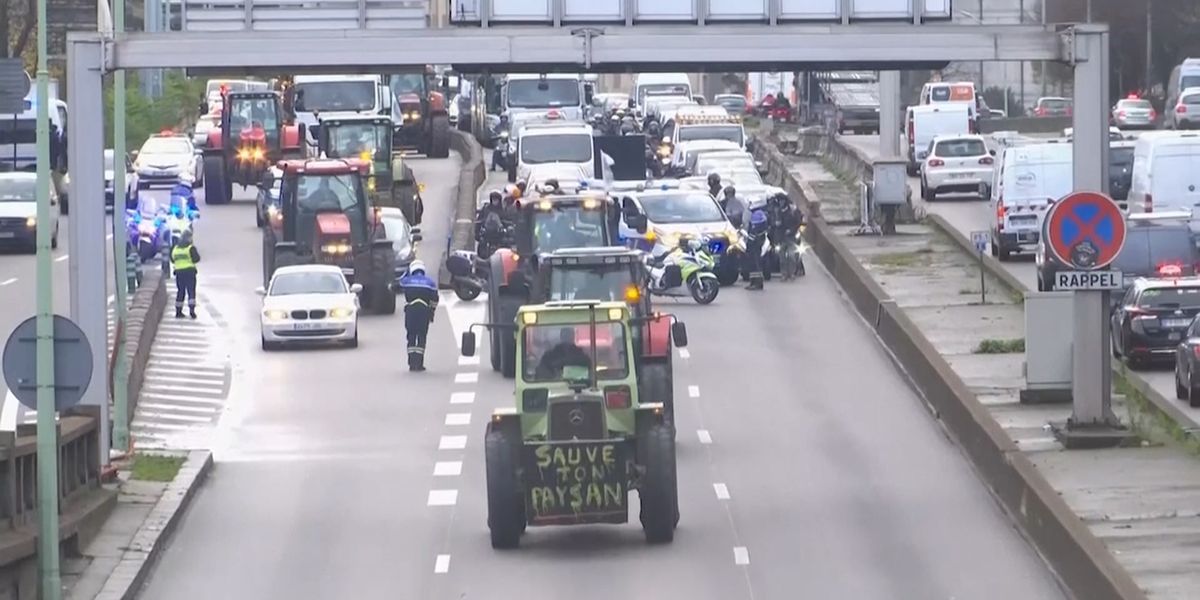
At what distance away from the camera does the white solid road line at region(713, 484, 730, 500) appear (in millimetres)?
25223

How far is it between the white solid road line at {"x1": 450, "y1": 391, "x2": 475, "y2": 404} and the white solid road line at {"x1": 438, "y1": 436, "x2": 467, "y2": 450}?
2.48 meters

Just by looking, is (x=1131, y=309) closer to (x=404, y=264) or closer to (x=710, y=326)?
(x=710, y=326)

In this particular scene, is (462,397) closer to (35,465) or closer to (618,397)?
(618,397)

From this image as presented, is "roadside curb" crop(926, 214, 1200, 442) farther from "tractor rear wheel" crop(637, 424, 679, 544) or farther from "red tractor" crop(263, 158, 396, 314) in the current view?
"red tractor" crop(263, 158, 396, 314)

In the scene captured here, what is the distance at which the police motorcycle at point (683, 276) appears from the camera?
3906 cm

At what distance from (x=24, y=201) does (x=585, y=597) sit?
95.3 ft

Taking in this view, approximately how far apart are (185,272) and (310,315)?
346 centimetres

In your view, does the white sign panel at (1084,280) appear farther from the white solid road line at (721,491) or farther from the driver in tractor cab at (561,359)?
the driver in tractor cab at (561,359)

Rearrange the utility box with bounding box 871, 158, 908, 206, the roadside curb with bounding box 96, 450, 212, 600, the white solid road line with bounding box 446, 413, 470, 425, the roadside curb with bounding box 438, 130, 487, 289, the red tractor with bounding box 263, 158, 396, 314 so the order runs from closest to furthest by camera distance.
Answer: the roadside curb with bounding box 96, 450, 212, 600 < the white solid road line with bounding box 446, 413, 470, 425 < the red tractor with bounding box 263, 158, 396, 314 < the roadside curb with bounding box 438, 130, 487, 289 < the utility box with bounding box 871, 158, 908, 206

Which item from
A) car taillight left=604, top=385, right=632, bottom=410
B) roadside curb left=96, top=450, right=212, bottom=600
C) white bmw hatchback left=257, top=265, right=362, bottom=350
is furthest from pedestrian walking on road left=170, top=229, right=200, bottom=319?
car taillight left=604, top=385, right=632, bottom=410

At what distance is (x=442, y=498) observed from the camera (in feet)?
83.6

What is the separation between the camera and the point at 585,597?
2073cm

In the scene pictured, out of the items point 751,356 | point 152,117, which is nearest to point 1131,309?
point 751,356

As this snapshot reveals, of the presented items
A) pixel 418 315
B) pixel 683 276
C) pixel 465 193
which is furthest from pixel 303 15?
pixel 465 193
